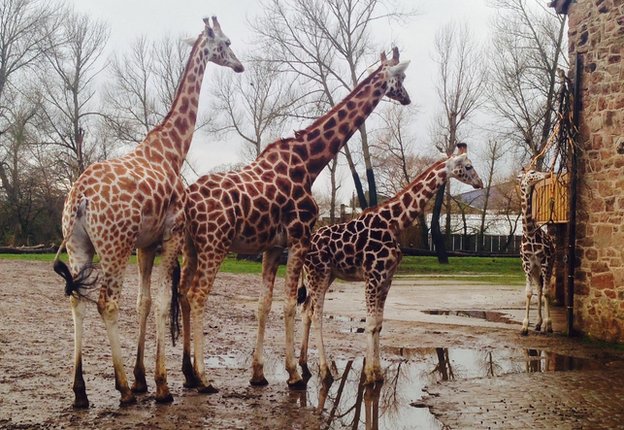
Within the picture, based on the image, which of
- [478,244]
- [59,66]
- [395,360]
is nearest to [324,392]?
[395,360]

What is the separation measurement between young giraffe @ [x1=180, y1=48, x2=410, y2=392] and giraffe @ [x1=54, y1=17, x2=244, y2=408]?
32cm

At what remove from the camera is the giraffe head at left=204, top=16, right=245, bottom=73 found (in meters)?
8.69

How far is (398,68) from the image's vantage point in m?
9.44

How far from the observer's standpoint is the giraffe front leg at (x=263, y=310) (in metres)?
8.18

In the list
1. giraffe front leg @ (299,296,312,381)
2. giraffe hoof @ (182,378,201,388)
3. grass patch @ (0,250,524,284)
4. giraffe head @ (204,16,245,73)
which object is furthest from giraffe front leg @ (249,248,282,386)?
grass patch @ (0,250,524,284)

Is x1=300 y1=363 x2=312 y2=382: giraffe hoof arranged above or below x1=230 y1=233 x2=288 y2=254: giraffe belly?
below

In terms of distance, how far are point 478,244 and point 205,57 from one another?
1805 inches

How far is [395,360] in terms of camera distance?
33.0ft

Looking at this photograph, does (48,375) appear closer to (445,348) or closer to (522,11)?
(445,348)

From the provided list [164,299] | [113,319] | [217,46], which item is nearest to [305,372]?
[164,299]

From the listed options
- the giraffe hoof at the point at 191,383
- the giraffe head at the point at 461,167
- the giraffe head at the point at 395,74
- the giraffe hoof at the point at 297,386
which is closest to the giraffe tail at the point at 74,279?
the giraffe hoof at the point at 191,383

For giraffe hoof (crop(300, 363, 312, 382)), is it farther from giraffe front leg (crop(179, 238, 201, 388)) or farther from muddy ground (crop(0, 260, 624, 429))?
giraffe front leg (crop(179, 238, 201, 388))

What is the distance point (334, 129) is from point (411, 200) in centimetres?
136

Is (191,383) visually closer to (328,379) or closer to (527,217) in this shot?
(328,379)
